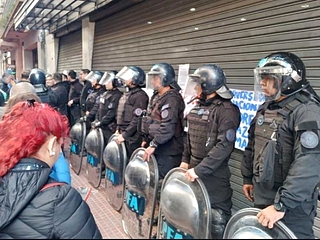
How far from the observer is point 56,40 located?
42.8 feet

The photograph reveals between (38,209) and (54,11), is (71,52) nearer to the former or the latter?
(54,11)

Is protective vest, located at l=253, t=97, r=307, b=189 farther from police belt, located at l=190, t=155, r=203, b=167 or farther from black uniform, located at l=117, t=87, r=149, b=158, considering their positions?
black uniform, located at l=117, t=87, r=149, b=158

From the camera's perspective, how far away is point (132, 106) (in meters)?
4.75

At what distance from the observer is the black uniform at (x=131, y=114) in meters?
4.64

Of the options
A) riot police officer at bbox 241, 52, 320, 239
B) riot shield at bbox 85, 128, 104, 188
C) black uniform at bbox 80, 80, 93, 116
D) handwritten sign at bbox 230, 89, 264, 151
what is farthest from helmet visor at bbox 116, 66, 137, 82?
riot police officer at bbox 241, 52, 320, 239

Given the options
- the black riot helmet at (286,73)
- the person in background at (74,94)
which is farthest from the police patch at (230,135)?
the person in background at (74,94)

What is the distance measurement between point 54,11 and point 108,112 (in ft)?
20.1

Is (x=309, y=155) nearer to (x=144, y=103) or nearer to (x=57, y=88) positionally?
(x=144, y=103)

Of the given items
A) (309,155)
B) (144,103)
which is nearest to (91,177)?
(144,103)

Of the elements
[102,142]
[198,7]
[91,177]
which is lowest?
[91,177]

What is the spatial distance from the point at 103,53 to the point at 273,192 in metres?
7.24

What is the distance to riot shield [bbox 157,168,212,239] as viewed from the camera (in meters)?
1.15

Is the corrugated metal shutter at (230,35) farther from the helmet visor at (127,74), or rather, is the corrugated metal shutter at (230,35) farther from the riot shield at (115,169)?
the riot shield at (115,169)

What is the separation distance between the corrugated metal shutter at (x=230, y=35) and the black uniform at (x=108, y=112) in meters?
1.18
